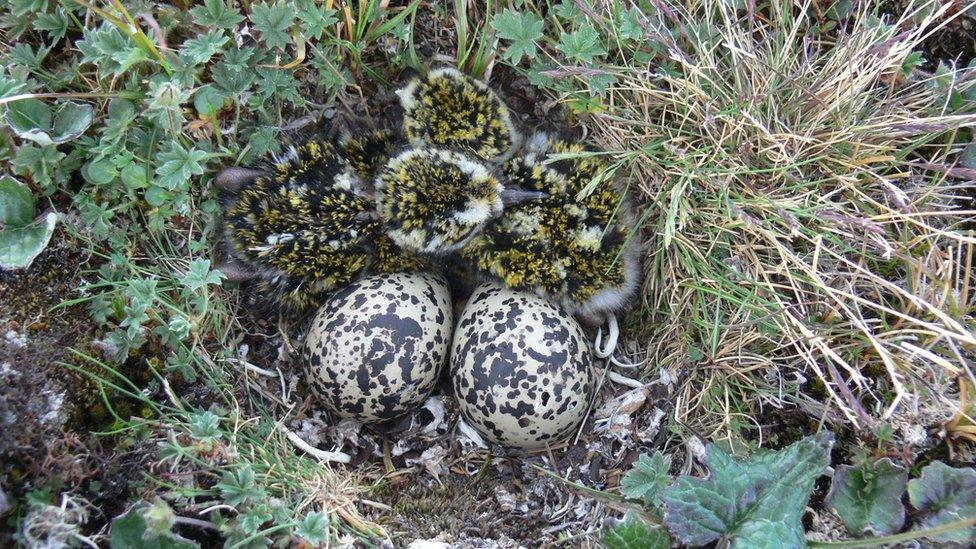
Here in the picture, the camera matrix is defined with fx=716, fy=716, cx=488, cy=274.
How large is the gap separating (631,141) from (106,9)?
2085 millimetres

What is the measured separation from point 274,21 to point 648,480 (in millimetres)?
2180

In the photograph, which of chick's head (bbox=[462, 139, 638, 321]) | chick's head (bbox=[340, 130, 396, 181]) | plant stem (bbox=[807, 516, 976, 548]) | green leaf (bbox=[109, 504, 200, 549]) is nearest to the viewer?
plant stem (bbox=[807, 516, 976, 548])

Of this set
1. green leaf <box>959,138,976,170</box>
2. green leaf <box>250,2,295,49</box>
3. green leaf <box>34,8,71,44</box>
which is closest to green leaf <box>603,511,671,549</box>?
green leaf <box>959,138,976,170</box>

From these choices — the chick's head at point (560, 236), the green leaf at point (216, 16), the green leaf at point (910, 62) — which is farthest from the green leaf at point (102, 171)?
the green leaf at point (910, 62)

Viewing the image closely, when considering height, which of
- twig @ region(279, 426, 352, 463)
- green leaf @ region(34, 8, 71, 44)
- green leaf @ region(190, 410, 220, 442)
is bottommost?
twig @ region(279, 426, 352, 463)

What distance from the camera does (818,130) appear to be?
113 inches

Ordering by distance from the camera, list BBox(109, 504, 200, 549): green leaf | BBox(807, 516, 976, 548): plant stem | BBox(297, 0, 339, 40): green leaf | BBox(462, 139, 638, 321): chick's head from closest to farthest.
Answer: BBox(807, 516, 976, 548): plant stem, BBox(109, 504, 200, 549): green leaf, BBox(297, 0, 339, 40): green leaf, BBox(462, 139, 638, 321): chick's head

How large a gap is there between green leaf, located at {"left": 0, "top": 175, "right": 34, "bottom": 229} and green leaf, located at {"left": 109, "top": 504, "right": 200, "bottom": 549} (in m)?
1.19

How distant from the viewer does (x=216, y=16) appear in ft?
8.87

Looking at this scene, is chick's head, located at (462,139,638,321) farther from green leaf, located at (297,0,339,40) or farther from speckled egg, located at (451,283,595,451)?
green leaf, located at (297,0,339,40)

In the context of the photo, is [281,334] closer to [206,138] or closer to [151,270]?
[151,270]

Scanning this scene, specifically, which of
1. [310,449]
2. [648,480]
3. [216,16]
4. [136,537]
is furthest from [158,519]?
[216,16]

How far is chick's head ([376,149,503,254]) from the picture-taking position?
281 cm

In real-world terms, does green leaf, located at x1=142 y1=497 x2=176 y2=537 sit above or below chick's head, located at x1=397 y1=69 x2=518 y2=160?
below
